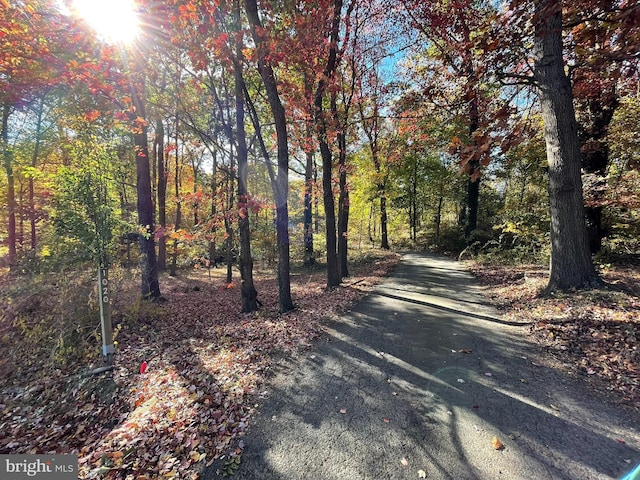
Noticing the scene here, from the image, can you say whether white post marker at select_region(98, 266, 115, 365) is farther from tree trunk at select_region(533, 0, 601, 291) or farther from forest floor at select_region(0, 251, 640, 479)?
tree trunk at select_region(533, 0, 601, 291)

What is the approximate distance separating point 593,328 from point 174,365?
6.67 metres

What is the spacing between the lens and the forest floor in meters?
2.69

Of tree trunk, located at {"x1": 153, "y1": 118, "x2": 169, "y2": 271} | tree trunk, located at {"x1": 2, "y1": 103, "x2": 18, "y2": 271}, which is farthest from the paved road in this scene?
tree trunk, located at {"x1": 2, "y1": 103, "x2": 18, "y2": 271}

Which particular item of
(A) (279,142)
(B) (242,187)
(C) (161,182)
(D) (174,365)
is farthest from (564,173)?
(C) (161,182)

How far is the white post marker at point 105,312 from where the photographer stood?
14.0 feet

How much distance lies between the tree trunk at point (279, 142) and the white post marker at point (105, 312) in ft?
11.0

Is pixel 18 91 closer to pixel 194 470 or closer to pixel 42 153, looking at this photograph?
pixel 42 153

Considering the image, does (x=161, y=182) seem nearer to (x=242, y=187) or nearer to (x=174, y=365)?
(x=242, y=187)

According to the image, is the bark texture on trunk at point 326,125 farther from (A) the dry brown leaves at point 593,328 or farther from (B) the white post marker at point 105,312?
(B) the white post marker at point 105,312

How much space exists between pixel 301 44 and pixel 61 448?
816cm

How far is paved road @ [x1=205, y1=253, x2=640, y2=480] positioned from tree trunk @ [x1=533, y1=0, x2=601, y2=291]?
78.2 inches

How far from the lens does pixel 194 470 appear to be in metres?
2.30

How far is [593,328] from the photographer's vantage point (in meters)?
4.01

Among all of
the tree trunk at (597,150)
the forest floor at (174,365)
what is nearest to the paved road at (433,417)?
→ the forest floor at (174,365)
